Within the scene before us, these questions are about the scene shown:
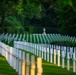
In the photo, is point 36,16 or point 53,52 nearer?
point 53,52

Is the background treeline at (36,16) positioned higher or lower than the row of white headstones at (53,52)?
higher

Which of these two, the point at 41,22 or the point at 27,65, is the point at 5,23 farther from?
the point at 27,65

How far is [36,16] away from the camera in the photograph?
74.8m

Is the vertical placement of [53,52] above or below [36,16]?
below

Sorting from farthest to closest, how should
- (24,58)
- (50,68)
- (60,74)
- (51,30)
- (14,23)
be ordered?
(51,30), (14,23), (50,68), (60,74), (24,58)

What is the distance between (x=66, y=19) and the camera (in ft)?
151

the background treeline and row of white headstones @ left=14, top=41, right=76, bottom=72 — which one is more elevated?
the background treeline

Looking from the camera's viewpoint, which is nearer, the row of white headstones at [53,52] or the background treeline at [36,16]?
the background treeline at [36,16]

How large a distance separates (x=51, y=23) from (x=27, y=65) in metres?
90.1

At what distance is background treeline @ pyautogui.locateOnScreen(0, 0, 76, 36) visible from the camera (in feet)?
27.6

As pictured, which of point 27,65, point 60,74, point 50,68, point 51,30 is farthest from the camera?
point 51,30

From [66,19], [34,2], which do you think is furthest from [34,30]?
[34,2]

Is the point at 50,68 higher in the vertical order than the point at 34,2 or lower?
lower

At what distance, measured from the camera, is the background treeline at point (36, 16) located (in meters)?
8.40
